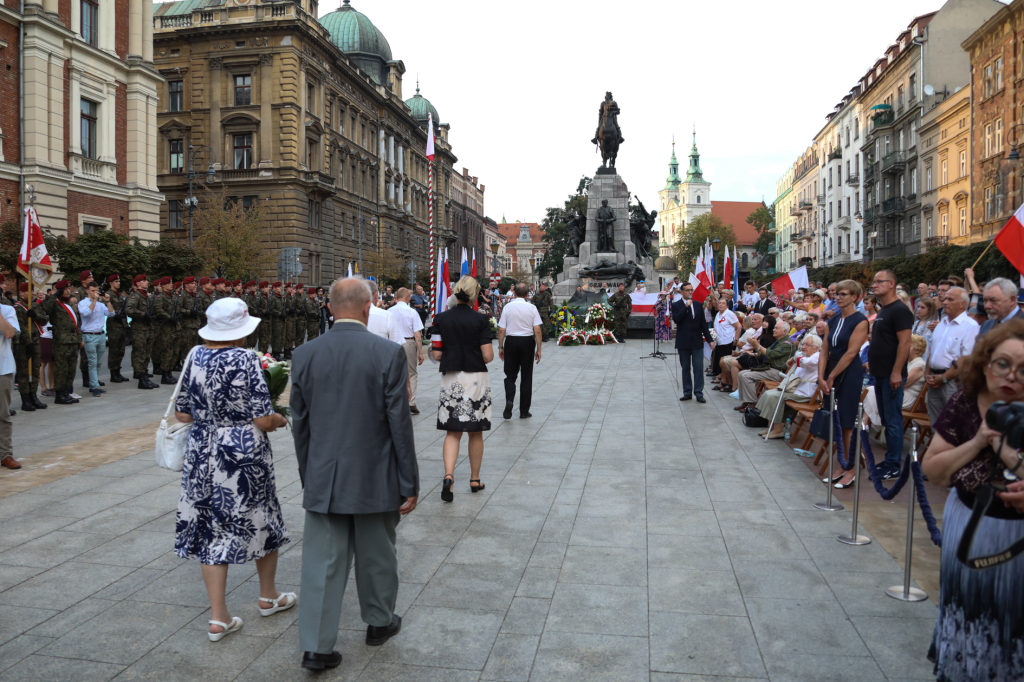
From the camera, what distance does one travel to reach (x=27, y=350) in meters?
11.8

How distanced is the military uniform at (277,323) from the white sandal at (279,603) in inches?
676

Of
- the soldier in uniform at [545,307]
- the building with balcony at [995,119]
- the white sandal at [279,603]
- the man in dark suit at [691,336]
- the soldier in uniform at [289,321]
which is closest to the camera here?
the white sandal at [279,603]

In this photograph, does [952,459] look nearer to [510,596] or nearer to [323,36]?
[510,596]

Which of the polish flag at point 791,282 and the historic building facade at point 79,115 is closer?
the polish flag at point 791,282

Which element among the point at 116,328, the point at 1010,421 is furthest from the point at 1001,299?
the point at 116,328

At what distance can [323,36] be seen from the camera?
4981 centimetres

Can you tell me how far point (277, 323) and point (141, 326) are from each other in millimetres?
6257

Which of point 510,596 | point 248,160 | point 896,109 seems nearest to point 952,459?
point 510,596

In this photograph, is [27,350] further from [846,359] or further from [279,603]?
[846,359]

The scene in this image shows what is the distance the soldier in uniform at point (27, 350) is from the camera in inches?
459

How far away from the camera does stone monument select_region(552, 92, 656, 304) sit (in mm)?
33750

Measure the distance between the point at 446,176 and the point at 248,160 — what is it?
50.9m

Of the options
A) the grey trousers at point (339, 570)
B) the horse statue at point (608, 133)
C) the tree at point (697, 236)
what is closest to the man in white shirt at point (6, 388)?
the grey trousers at point (339, 570)

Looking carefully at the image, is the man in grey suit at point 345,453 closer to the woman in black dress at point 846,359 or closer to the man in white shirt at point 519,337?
the woman in black dress at point 846,359
